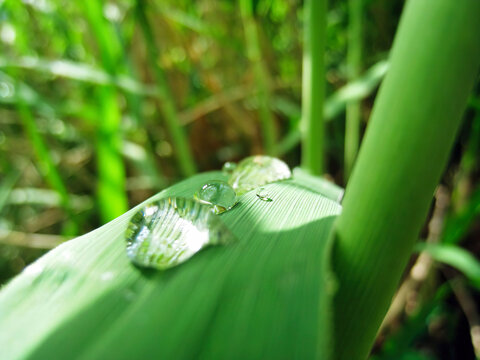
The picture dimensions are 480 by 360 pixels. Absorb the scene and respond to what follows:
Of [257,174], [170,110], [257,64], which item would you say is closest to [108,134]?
[170,110]

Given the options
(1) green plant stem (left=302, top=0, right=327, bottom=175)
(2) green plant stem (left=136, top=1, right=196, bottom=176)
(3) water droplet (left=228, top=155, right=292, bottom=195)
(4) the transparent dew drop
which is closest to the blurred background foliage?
(2) green plant stem (left=136, top=1, right=196, bottom=176)

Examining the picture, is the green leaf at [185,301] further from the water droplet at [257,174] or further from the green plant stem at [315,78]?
the green plant stem at [315,78]

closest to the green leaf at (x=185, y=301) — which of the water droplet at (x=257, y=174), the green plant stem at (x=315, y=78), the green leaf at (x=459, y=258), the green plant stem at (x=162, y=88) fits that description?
the water droplet at (x=257, y=174)

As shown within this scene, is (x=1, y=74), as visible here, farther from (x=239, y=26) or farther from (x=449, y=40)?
(x=449, y=40)

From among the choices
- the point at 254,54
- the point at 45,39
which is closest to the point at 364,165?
the point at 254,54

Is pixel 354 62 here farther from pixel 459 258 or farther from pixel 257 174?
pixel 257 174

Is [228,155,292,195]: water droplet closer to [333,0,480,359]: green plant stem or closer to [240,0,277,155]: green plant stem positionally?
[333,0,480,359]: green plant stem
